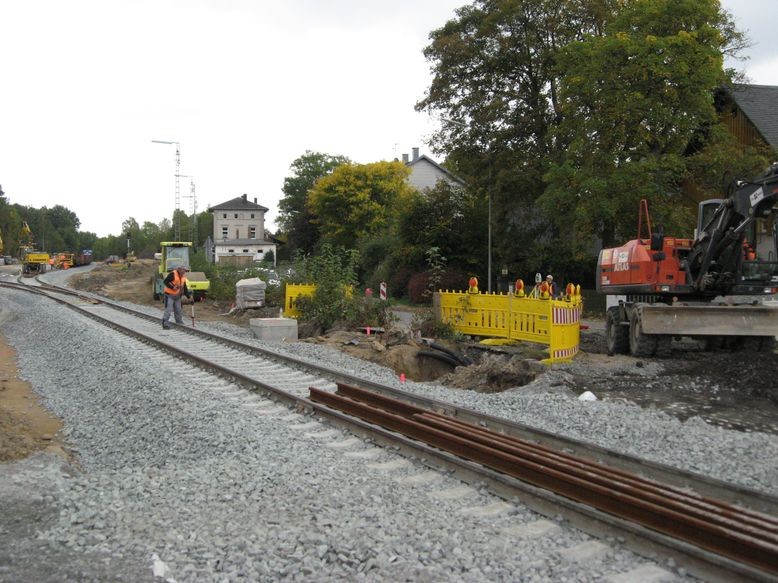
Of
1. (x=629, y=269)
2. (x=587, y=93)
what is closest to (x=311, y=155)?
(x=587, y=93)

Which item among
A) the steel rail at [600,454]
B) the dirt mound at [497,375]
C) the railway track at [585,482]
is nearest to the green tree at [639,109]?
the dirt mound at [497,375]

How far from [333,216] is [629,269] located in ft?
172

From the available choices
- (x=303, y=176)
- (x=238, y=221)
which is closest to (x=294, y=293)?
(x=303, y=176)

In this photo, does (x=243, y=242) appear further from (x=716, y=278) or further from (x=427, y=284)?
(x=716, y=278)

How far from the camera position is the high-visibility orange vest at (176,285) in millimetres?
18828

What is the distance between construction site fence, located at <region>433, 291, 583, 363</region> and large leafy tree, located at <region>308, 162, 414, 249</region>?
148ft

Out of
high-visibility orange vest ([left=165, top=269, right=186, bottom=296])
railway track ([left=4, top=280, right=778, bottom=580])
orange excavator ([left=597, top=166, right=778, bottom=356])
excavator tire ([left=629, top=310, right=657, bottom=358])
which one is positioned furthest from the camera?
high-visibility orange vest ([left=165, top=269, right=186, bottom=296])

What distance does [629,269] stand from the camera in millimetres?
15242

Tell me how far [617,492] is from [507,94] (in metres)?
30.7

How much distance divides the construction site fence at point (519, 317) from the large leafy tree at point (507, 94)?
50.4ft

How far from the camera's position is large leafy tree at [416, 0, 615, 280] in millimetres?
32281

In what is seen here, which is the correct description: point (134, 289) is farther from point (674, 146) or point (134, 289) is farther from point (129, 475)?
point (129, 475)

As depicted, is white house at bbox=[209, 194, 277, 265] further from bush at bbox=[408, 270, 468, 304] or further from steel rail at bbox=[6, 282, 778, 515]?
steel rail at bbox=[6, 282, 778, 515]

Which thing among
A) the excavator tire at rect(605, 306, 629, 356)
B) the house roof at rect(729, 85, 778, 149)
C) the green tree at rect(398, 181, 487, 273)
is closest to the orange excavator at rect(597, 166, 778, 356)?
the excavator tire at rect(605, 306, 629, 356)
